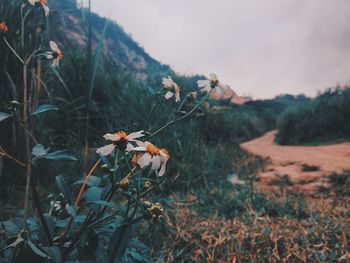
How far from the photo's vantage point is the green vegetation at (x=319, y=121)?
6143 mm

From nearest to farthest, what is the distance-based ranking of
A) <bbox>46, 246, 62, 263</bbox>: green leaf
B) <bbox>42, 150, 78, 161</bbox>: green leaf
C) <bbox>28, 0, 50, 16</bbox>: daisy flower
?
A: <bbox>46, 246, 62, 263</bbox>: green leaf < <bbox>42, 150, 78, 161</bbox>: green leaf < <bbox>28, 0, 50, 16</bbox>: daisy flower

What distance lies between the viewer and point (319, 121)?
639cm

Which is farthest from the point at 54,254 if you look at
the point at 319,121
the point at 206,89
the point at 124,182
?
the point at 319,121

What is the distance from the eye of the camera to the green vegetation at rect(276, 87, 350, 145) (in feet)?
20.2

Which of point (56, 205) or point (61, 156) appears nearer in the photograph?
point (61, 156)

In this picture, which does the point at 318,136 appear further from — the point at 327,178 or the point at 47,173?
the point at 47,173

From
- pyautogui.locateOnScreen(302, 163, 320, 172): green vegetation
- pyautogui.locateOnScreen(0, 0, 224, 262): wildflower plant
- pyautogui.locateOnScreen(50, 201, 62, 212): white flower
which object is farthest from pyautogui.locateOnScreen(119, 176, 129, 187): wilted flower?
pyautogui.locateOnScreen(302, 163, 320, 172): green vegetation

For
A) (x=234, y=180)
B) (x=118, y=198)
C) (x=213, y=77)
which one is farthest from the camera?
(x=234, y=180)

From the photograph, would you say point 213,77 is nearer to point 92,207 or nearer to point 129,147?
point 129,147

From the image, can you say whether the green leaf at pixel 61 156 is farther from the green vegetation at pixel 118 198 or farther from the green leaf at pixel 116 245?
the green leaf at pixel 116 245

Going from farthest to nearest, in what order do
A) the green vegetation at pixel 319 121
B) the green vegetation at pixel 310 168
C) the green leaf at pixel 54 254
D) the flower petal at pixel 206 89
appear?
the green vegetation at pixel 319 121
the green vegetation at pixel 310 168
the flower petal at pixel 206 89
the green leaf at pixel 54 254

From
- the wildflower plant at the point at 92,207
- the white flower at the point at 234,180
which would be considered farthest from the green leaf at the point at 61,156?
the white flower at the point at 234,180

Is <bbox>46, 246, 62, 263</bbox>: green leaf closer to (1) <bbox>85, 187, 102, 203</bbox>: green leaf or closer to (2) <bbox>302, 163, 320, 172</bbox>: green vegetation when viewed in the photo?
(1) <bbox>85, 187, 102, 203</bbox>: green leaf

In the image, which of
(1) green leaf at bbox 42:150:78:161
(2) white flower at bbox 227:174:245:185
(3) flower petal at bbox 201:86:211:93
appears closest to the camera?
(1) green leaf at bbox 42:150:78:161
